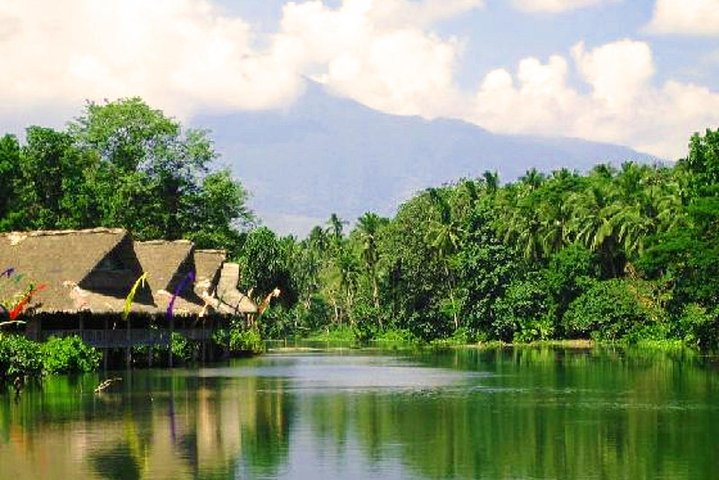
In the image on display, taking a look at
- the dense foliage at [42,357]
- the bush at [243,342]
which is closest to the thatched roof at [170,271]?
the dense foliage at [42,357]

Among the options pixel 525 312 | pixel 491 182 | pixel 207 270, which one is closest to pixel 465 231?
pixel 525 312

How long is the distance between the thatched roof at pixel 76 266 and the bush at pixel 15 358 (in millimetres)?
5773

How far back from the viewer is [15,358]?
38250 mm

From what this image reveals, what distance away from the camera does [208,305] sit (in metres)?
54.9

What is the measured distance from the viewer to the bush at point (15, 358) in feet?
124

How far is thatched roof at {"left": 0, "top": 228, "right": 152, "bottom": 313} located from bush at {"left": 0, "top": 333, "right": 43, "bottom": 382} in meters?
5.77

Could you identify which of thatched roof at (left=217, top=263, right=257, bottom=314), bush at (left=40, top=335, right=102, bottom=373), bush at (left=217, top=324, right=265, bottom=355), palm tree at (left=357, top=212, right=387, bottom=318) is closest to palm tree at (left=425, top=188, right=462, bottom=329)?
palm tree at (left=357, top=212, right=387, bottom=318)

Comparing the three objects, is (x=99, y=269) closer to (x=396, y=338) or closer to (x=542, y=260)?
(x=542, y=260)

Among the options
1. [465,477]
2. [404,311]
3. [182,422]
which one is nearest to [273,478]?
[465,477]

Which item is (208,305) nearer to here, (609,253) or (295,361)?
(295,361)

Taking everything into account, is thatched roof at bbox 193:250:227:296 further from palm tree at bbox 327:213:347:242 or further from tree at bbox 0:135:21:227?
palm tree at bbox 327:213:347:242

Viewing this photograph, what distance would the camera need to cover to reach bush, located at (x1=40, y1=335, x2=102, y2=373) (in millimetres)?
42344

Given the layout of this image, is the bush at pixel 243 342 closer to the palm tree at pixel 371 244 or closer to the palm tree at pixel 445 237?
the palm tree at pixel 445 237

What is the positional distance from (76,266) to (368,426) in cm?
2407
